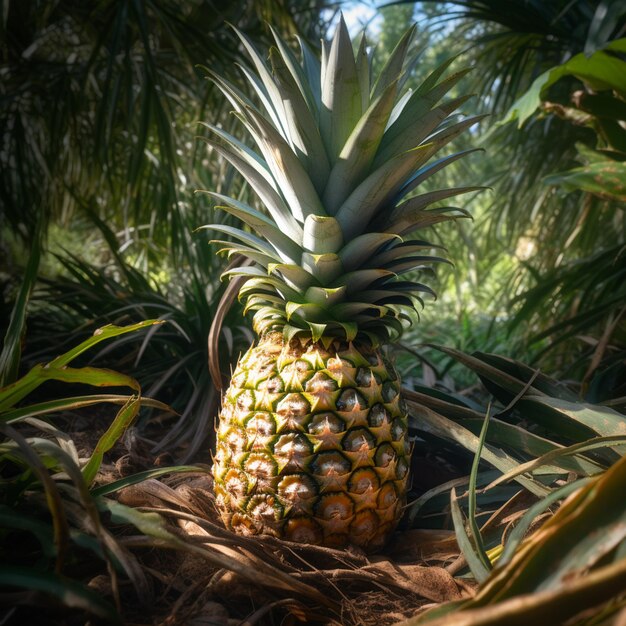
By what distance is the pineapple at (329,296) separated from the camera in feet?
3.39

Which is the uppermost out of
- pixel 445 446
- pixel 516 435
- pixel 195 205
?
pixel 195 205

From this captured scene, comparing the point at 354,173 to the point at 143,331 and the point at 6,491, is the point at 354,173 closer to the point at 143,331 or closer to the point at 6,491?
the point at 6,491

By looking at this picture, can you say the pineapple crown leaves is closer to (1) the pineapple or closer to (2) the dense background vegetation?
(1) the pineapple

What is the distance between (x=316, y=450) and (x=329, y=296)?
0.96ft

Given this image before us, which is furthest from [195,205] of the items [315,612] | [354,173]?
[315,612]

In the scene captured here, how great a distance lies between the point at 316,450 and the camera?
3.38 feet

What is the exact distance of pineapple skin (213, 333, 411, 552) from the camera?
103cm

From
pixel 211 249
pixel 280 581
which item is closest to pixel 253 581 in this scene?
pixel 280 581

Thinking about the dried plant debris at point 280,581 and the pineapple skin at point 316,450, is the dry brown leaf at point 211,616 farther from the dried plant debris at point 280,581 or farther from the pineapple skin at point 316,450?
the pineapple skin at point 316,450

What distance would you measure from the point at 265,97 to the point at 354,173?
29cm

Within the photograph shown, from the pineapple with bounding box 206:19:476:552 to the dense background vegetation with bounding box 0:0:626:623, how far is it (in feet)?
0.61

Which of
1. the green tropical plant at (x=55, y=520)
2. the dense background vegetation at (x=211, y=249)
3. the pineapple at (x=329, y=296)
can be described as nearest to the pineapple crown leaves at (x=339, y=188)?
the pineapple at (x=329, y=296)

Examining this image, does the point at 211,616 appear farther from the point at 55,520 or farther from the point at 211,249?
the point at 211,249

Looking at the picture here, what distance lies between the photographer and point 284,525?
1053 millimetres
